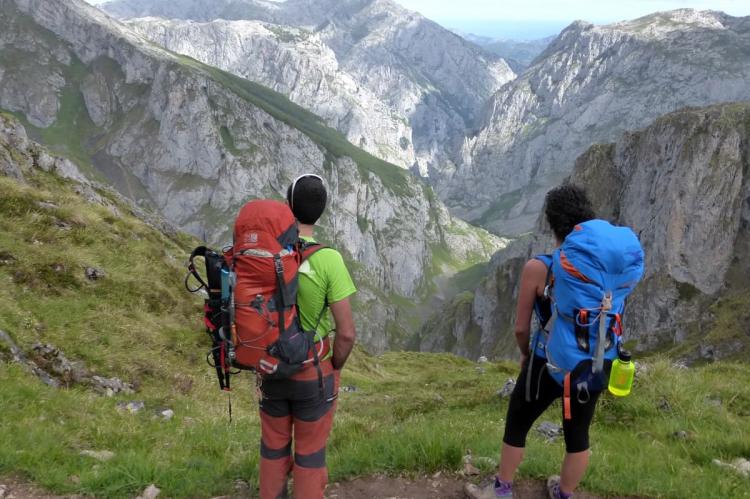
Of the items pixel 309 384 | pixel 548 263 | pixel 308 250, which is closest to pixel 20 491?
pixel 309 384

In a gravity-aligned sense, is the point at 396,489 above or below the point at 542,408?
below

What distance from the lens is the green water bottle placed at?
17.5 feet

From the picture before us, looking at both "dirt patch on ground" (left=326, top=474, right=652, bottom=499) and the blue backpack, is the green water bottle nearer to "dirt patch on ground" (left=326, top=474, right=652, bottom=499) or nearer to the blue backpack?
the blue backpack

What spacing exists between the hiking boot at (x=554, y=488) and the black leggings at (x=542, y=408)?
0.69m

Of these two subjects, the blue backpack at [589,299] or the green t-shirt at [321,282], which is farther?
the green t-shirt at [321,282]

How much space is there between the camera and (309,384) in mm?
5414

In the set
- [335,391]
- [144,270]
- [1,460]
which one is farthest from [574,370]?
[144,270]

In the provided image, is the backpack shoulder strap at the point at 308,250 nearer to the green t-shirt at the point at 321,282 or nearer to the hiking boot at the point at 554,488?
the green t-shirt at the point at 321,282

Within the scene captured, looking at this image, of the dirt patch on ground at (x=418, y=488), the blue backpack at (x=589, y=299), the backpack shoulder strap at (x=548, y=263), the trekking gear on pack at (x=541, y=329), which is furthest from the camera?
the dirt patch on ground at (x=418, y=488)

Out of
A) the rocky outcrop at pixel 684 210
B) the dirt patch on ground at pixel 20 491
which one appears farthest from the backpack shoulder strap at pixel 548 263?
the rocky outcrop at pixel 684 210

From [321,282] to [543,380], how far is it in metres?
2.81

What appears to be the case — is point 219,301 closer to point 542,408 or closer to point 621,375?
point 542,408

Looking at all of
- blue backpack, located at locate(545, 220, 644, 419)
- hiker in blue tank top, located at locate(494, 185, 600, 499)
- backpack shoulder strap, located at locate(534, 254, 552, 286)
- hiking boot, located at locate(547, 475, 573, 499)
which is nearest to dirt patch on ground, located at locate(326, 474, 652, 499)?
hiking boot, located at locate(547, 475, 573, 499)

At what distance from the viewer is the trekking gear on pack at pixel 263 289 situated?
5.07 meters
